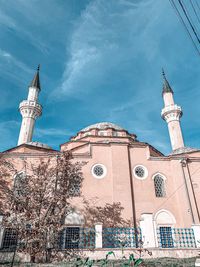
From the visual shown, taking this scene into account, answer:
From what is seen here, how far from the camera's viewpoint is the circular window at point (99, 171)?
13.8 m

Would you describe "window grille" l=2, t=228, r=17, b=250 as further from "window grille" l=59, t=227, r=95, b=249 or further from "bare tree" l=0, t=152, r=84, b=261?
"window grille" l=59, t=227, r=95, b=249

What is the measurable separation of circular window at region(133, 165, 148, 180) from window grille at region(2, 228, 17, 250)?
778 centimetres

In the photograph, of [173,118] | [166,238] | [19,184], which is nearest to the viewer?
[166,238]

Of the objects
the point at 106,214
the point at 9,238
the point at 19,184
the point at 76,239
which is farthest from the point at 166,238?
the point at 19,184

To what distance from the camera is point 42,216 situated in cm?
1048

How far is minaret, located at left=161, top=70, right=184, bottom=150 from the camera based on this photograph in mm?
22031

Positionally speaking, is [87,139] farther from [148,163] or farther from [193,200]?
[193,200]

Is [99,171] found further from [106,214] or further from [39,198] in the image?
[39,198]

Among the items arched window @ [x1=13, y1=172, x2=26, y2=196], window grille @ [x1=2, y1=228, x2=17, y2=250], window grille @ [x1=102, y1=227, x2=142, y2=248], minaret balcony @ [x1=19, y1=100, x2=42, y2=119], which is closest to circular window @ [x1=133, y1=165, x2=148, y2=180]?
window grille @ [x1=102, y1=227, x2=142, y2=248]

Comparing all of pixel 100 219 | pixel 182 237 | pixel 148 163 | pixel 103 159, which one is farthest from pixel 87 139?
pixel 182 237

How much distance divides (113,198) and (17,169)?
626 cm

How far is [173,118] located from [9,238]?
62.1ft

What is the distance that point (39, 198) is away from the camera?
11.1 metres

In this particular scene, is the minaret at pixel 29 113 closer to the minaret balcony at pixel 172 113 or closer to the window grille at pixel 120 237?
the window grille at pixel 120 237
